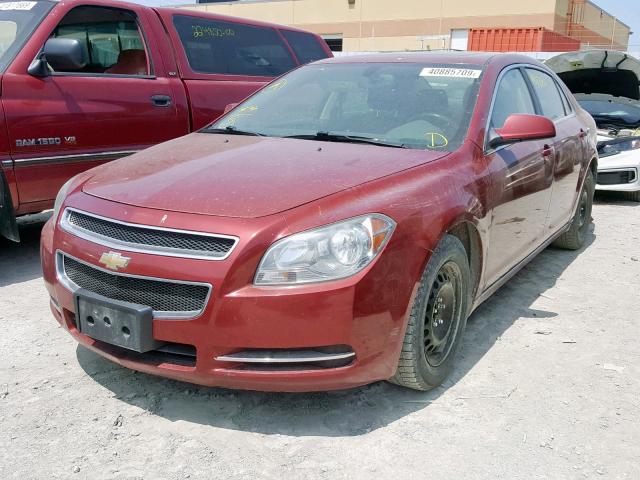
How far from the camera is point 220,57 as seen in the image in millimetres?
6020

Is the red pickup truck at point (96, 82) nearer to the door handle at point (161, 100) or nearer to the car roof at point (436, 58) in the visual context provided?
the door handle at point (161, 100)

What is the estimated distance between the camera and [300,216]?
2408 mm

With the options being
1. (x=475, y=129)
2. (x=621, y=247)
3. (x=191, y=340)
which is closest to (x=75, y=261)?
(x=191, y=340)

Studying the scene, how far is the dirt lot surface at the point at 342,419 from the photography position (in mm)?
2357

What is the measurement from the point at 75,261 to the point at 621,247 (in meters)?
4.79

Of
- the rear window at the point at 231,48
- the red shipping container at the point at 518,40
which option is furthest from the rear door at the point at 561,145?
Answer: the red shipping container at the point at 518,40

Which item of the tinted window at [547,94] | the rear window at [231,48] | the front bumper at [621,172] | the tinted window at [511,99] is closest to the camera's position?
the tinted window at [511,99]

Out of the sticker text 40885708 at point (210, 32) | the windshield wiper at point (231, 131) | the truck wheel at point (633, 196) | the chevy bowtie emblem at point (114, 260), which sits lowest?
the truck wheel at point (633, 196)

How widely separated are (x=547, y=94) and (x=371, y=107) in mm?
1861

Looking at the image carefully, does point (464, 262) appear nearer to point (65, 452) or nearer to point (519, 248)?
point (519, 248)

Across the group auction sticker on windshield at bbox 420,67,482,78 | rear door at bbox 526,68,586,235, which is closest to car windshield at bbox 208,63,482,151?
auction sticker on windshield at bbox 420,67,482,78

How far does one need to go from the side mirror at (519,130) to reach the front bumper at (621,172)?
15.3ft

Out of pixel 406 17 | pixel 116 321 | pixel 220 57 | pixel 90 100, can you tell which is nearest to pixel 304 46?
pixel 220 57

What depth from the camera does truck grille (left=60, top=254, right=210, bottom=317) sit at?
2361 mm
